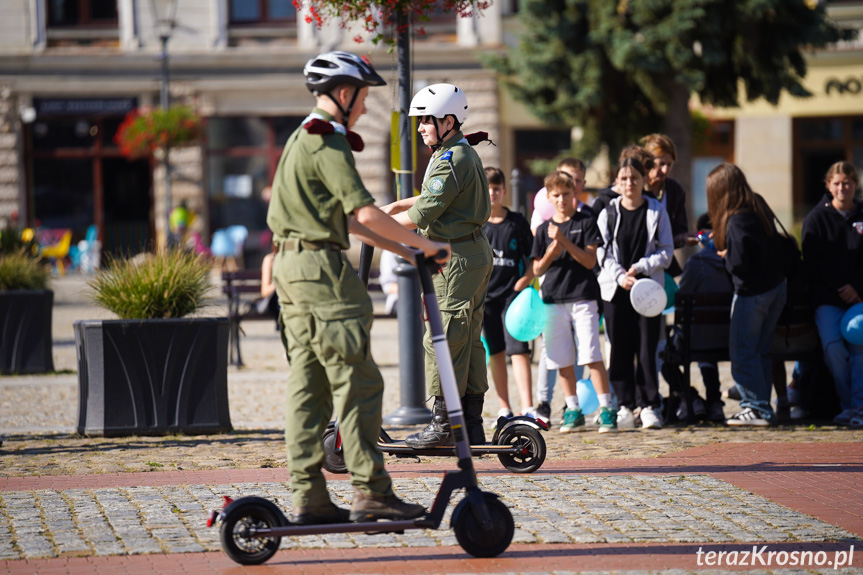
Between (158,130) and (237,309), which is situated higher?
(158,130)

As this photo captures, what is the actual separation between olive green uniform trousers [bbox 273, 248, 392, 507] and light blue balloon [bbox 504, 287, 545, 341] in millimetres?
3334

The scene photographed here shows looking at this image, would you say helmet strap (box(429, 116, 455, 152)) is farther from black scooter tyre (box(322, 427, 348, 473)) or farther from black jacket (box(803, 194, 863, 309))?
black jacket (box(803, 194, 863, 309))

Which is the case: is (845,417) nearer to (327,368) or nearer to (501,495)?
(501,495)

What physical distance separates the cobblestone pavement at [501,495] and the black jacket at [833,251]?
1.03 m

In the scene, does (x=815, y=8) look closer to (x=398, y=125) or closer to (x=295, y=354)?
(x=398, y=125)

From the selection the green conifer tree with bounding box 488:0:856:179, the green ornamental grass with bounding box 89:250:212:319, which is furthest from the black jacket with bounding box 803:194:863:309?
the green conifer tree with bounding box 488:0:856:179

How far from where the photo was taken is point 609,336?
8438 mm

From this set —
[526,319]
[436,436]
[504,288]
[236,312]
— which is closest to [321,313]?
[436,436]

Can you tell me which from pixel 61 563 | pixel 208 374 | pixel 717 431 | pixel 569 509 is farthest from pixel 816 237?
pixel 61 563

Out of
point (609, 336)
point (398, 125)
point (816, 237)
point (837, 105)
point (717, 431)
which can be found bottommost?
point (717, 431)

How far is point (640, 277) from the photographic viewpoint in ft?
27.3

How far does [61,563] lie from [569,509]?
2.36m

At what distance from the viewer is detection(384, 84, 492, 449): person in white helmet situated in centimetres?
633

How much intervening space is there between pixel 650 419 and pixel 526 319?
1217 millimetres
